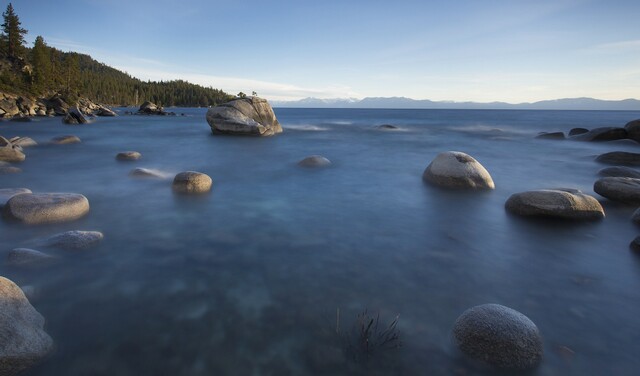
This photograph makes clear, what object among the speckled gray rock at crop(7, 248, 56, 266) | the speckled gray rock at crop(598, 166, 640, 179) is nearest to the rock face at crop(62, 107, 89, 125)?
the speckled gray rock at crop(7, 248, 56, 266)

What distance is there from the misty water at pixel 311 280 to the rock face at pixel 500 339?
17cm

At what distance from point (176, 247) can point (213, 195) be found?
4.46 metres

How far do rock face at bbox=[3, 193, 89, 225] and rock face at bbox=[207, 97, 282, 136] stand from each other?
72.8 feet

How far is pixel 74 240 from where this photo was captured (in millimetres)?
6664

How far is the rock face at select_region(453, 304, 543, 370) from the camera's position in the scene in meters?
3.91

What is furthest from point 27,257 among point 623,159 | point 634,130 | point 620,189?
point 634,130

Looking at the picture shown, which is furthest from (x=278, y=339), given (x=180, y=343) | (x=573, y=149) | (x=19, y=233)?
(x=573, y=149)

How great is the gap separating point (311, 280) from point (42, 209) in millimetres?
6732

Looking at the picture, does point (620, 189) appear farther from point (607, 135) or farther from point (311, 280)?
point (607, 135)

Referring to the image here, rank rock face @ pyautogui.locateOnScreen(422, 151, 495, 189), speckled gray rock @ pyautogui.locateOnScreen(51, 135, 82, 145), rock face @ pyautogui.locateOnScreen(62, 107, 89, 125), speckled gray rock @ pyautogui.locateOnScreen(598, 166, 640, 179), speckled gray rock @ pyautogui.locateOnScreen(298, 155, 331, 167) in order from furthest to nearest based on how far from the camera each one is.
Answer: rock face @ pyautogui.locateOnScreen(62, 107, 89, 125) → speckled gray rock @ pyautogui.locateOnScreen(51, 135, 82, 145) → speckled gray rock @ pyautogui.locateOnScreen(298, 155, 331, 167) → speckled gray rock @ pyautogui.locateOnScreen(598, 166, 640, 179) → rock face @ pyautogui.locateOnScreen(422, 151, 495, 189)

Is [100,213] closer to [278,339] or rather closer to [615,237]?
[278,339]

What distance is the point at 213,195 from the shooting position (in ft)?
37.3

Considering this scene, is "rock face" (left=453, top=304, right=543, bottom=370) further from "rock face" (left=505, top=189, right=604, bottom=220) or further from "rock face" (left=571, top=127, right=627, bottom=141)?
"rock face" (left=571, top=127, right=627, bottom=141)

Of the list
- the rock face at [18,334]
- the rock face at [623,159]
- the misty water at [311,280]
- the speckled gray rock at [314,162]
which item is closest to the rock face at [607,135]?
the rock face at [623,159]
